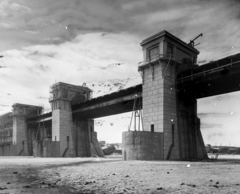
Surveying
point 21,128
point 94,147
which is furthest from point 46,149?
point 21,128

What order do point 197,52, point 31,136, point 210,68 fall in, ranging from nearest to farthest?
point 210,68 → point 197,52 → point 31,136

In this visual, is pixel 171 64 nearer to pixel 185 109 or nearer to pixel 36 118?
pixel 185 109

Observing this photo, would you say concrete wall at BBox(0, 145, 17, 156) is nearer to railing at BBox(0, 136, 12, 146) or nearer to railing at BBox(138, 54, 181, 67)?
railing at BBox(0, 136, 12, 146)

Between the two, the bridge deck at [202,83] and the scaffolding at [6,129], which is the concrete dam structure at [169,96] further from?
the scaffolding at [6,129]

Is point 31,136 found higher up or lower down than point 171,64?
lower down

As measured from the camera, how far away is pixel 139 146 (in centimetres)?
3662

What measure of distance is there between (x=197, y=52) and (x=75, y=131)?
4219 cm

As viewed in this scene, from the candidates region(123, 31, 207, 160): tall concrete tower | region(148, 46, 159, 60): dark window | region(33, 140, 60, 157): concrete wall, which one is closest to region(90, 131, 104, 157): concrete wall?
region(33, 140, 60, 157): concrete wall

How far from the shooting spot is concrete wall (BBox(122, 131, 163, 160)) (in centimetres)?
3656

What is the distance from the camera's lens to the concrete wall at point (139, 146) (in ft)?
120

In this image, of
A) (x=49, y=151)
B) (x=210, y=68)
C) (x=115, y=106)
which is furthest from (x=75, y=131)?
(x=210, y=68)

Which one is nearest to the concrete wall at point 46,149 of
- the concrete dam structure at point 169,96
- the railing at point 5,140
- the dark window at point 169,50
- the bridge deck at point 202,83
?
the concrete dam structure at point 169,96

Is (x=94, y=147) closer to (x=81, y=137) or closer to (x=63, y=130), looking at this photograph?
(x=81, y=137)

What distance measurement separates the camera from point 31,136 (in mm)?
94312
